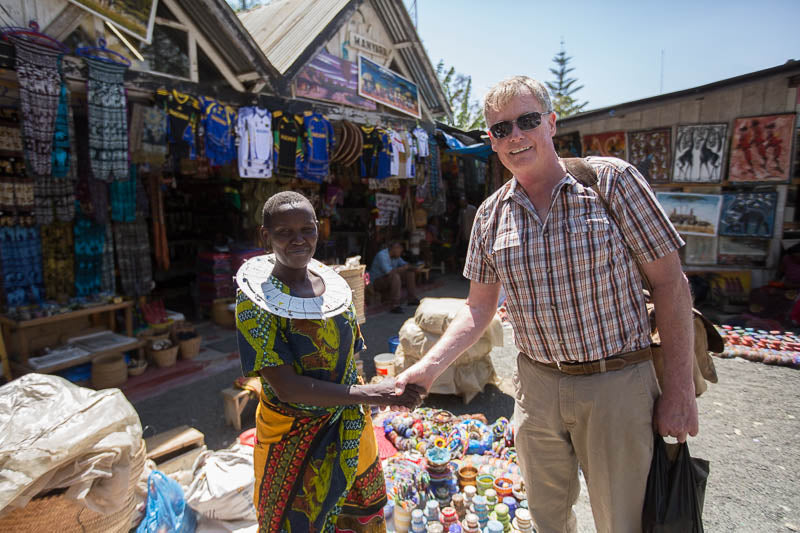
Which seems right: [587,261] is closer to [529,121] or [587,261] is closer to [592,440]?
[529,121]

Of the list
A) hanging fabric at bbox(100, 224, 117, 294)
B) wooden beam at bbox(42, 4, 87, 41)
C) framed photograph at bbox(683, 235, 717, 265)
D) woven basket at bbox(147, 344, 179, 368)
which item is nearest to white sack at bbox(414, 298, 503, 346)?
woven basket at bbox(147, 344, 179, 368)

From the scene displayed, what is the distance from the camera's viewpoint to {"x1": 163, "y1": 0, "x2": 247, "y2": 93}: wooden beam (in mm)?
5156

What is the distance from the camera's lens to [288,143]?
6.04 m

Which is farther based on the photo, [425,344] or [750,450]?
[425,344]

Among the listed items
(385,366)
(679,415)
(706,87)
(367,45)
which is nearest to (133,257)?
(385,366)

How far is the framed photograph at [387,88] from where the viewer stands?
7.66 meters

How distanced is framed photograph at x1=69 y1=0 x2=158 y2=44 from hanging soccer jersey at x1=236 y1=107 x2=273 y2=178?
124cm

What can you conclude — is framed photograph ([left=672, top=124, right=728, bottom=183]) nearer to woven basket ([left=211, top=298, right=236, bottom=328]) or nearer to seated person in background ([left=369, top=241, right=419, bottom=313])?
seated person in background ([left=369, top=241, right=419, bottom=313])

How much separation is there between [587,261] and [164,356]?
517 cm

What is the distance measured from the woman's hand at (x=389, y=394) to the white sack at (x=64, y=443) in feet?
4.24

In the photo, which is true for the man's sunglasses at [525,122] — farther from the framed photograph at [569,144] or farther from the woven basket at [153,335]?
the framed photograph at [569,144]

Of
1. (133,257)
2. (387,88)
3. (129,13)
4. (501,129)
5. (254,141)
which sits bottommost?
(133,257)

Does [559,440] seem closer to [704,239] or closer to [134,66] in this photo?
[134,66]

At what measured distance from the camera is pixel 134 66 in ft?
15.9
